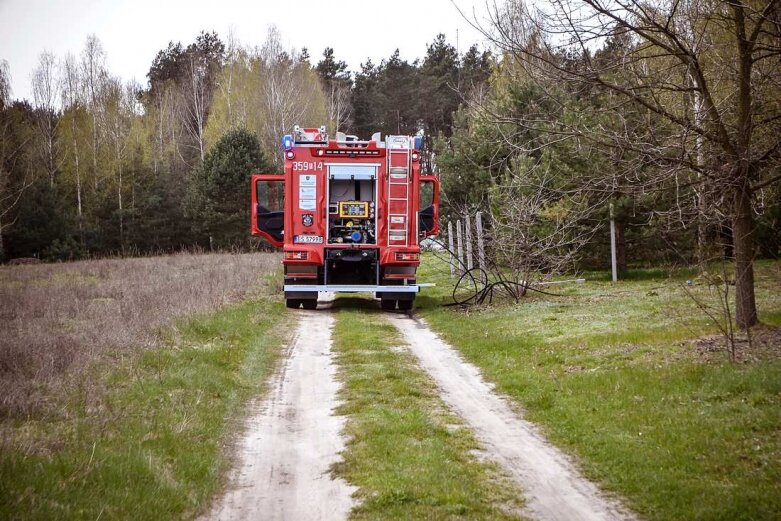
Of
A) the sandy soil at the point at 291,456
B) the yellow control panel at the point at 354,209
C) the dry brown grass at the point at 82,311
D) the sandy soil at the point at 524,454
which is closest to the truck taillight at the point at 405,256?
the yellow control panel at the point at 354,209

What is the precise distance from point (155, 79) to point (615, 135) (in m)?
67.1

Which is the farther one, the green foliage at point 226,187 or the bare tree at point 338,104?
Result: the bare tree at point 338,104

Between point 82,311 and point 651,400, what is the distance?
10.8 meters

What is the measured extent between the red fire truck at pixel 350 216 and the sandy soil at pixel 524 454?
6.72 m

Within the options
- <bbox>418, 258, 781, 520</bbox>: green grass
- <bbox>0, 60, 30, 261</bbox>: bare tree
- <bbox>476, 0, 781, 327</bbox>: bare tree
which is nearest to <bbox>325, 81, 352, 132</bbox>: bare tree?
<bbox>0, 60, 30, 261</bbox>: bare tree

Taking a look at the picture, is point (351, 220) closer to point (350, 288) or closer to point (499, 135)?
point (350, 288)

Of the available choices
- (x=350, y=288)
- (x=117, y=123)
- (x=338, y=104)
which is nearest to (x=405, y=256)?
(x=350, y=288)

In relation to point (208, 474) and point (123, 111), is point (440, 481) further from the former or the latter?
point (123, 111)

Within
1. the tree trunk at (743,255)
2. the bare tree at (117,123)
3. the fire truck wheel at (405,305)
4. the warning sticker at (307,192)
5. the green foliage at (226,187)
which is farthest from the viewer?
the bare tree at (117,123)

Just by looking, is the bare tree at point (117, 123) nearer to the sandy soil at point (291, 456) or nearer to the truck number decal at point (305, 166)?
the truck number decal at point (305, 166)

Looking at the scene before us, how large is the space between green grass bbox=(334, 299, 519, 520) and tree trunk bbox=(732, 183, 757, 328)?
4.27 meters

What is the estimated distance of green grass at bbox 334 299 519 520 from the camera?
519cm

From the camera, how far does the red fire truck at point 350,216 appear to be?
57.1ft

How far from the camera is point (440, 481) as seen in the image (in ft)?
18.4
